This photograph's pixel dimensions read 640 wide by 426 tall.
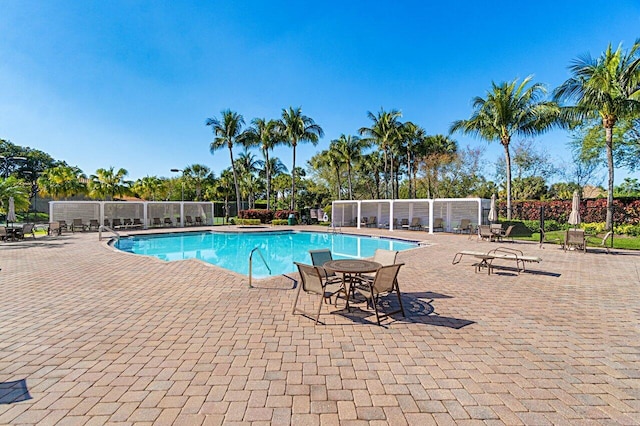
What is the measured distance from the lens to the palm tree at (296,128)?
2573cm

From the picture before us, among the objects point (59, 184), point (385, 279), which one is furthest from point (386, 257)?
point (59, 184)

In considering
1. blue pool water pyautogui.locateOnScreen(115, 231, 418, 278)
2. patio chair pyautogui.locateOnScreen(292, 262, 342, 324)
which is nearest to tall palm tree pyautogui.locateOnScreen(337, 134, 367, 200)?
blue pool water pyautogui.locateOnScreen(115, 231, 418, 278)

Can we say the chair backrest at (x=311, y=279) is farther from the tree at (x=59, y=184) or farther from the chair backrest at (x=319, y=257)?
the tree at (x=59, y=184)

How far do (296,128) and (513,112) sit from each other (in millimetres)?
15884

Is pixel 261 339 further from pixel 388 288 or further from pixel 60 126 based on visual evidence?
pixel 60 126

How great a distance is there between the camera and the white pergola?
19.6 m

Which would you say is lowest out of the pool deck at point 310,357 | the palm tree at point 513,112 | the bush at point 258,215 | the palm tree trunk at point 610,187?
the pool deck at point 310,357

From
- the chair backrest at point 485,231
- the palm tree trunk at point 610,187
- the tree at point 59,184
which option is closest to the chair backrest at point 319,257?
the chair backrest at point 485,231

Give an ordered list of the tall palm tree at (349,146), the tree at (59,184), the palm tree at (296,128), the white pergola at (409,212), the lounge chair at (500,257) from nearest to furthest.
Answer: the lounge chair at (500,257)
the white pergola at (409,212)
the tree at (59,184)
the palm tree at (296,128)
the tall palm tree at (349,146)

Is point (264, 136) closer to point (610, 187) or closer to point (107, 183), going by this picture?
point (107, 183)

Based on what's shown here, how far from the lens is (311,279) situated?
407 cm

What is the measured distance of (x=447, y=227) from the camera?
68.5ft

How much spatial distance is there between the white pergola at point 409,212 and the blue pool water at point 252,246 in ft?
12.1

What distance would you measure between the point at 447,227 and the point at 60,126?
24045 millimetres
